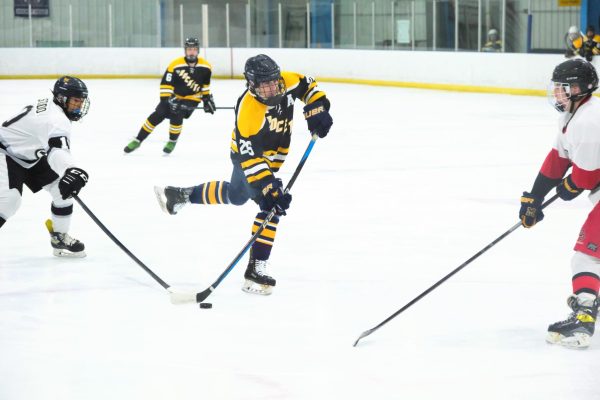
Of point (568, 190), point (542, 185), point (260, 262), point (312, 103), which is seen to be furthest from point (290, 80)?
point (568, 190)

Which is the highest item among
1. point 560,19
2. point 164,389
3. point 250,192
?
point 560,19

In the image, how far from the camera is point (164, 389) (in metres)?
2.85

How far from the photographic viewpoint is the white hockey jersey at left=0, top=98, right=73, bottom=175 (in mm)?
3988

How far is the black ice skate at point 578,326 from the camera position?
3.19m

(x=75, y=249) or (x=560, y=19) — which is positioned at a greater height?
(x=560, y=19)

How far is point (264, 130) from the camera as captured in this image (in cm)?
391

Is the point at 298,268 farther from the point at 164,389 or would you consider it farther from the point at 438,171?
the point at 438,171

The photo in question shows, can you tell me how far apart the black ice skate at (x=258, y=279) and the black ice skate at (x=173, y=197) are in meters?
0.56

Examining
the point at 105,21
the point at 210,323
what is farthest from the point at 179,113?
the point at 105,21

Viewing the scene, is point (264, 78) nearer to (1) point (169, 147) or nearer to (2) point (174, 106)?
(1) point (169, 147)

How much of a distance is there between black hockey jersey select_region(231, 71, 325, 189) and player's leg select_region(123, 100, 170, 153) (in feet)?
14.1

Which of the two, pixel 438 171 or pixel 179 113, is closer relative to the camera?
pixel 438 171

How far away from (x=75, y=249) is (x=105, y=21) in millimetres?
15596

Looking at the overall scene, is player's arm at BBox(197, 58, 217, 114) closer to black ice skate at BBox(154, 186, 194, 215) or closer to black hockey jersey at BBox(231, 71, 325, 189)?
black ice skate at BBox(154, 186, 194, 215)
